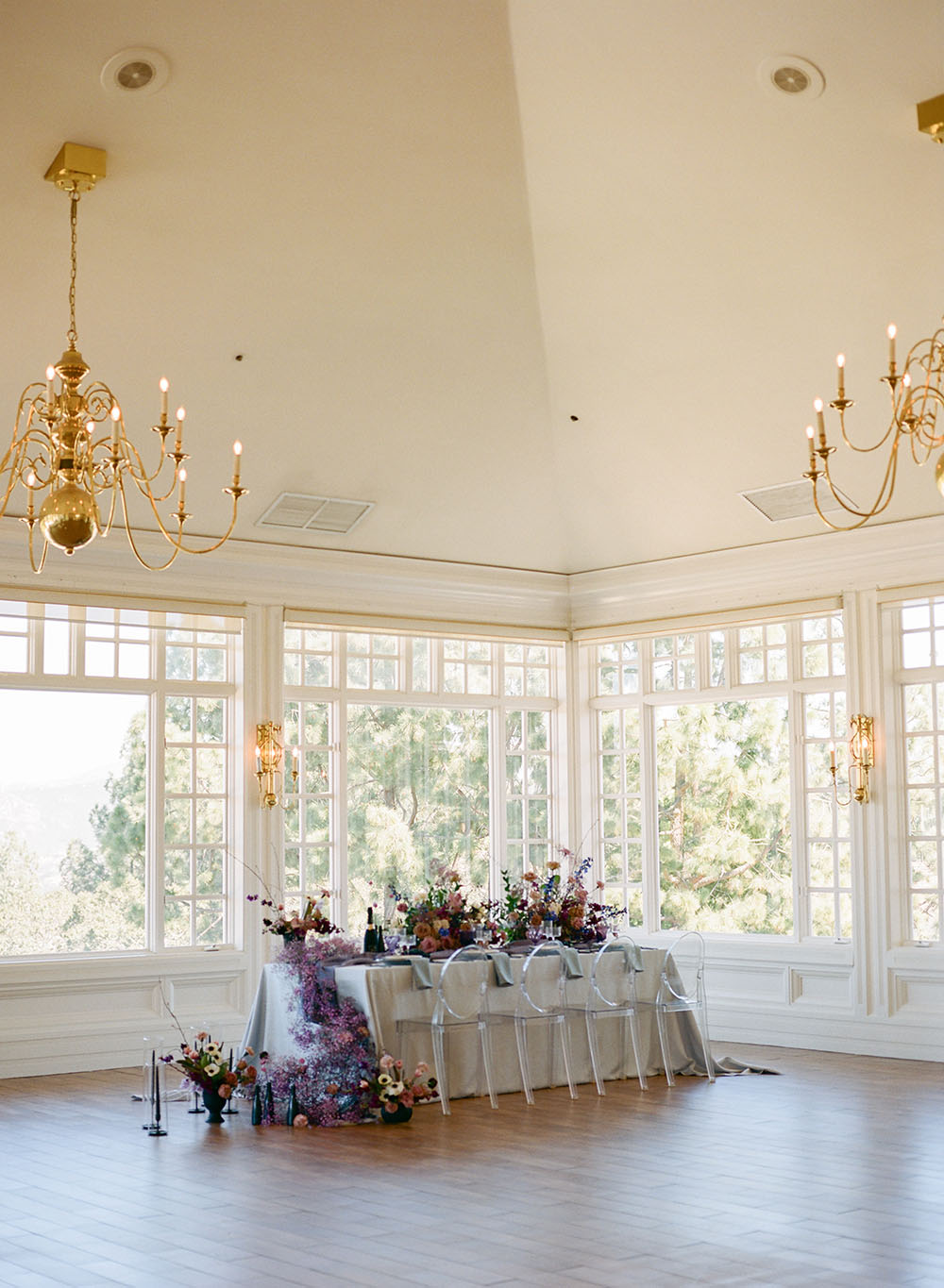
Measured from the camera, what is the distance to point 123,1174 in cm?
664

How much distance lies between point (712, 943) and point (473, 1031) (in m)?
3.08

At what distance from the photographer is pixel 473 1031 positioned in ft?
28.3

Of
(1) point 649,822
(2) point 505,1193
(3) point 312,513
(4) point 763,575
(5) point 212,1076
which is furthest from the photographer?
(1) point 649,822

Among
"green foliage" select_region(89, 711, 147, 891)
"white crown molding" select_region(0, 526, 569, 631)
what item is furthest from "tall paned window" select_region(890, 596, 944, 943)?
"green foliage" select_region(89, 711, 147, 891)

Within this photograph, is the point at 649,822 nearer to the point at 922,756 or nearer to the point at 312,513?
the point at 922,756

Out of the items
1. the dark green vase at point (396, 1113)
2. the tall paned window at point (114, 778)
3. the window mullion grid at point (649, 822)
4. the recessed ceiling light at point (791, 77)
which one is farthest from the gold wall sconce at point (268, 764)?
the recessed ceiling light at point (791, 77)

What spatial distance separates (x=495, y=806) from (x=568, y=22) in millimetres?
6451

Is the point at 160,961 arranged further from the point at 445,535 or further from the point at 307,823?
the point at 445,535

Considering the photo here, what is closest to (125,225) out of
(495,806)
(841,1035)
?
(495,806)

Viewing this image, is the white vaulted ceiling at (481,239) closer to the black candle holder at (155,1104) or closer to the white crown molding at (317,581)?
the white crown molding at (317,581)

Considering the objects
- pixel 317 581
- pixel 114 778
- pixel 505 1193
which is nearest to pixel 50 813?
pixel 114 778

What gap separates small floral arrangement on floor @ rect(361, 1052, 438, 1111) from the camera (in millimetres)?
7758

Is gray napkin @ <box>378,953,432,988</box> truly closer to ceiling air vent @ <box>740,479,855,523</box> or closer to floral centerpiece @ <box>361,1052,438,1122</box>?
floral centerpiece @ <box>361,1052,438,1122</box>

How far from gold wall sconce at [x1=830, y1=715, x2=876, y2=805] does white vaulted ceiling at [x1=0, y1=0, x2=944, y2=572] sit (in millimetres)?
1473
